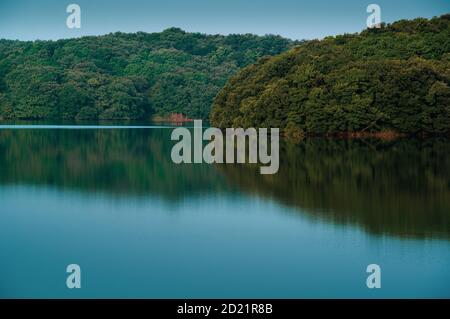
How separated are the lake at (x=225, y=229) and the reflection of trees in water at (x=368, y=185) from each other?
54 mm

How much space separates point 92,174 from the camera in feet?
75.5

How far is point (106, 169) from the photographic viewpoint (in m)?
24.6

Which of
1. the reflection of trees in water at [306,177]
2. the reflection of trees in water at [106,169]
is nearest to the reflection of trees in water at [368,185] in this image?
the reflection of trees in water at [306,177]

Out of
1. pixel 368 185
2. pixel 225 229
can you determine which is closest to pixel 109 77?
pixel 368 185

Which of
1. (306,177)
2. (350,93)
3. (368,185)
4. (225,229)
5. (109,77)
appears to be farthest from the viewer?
(109,77)

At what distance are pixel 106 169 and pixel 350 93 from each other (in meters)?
21.1

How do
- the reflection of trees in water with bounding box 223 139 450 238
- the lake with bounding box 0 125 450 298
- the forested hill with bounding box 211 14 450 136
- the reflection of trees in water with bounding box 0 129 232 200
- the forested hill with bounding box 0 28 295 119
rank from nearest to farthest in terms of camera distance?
the lake with bounding box 0 125 450 298 → the reflection of trees in water with bounding box 223 139 450 238 → the reflection of trees in water with bounding box 0 129 232 200 → the forested hill with bounding box 211 14 450 136 → the forested hill with bounding box 0 28 295 119

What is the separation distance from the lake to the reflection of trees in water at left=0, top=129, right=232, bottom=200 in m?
0.07

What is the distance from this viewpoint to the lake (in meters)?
10.4

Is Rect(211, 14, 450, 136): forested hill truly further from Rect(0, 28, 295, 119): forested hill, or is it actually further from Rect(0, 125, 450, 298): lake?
Rect(0, 28, 295, 119): forested hill

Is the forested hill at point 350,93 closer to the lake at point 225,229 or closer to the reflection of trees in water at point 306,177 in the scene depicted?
the reflection of trees in water at point 306,177

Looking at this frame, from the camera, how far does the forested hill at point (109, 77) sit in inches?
3004

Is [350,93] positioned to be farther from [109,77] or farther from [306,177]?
[109,77]

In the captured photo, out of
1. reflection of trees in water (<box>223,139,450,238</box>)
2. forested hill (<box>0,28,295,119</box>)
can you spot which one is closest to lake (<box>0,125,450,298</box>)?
reflection of trees in water (<box>223,139,450,238</box>)
